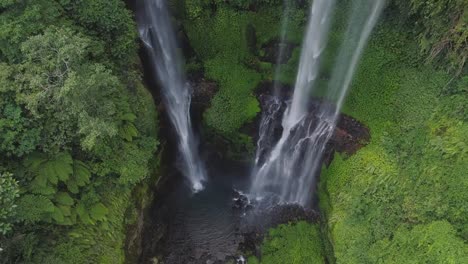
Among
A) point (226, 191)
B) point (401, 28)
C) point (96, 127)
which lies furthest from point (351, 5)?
point (96, 127)

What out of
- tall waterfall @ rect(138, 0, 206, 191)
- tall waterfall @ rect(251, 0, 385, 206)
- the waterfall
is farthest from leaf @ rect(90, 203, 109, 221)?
the waterfall

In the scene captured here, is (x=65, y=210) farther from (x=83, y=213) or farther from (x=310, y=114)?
(x=310, y=114)

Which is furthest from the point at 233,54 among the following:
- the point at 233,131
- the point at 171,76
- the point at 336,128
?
the point at 336,128

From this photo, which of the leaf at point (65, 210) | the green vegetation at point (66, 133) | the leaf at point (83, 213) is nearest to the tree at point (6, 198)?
the green vegetation at point (66, 133)

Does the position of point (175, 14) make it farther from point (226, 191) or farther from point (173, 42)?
point (226, 191)

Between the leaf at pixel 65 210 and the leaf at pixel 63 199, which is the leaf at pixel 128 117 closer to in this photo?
the leaf at pixel 63 199
